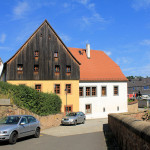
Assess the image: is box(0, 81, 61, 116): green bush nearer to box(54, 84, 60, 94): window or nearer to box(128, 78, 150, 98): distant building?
box(54, 84, 60, 94): window

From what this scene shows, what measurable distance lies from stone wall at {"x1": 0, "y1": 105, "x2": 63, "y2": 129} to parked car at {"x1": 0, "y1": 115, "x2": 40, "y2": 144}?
468 centimetres

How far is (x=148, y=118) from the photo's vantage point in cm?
2356

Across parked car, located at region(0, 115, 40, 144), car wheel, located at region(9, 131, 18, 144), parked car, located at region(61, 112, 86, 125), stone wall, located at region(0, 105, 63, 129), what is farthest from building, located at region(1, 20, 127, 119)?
car wheel, located at region(9, 131, 18, 144)

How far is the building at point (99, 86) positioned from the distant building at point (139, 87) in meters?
41.5

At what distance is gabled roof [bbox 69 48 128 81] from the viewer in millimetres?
38250

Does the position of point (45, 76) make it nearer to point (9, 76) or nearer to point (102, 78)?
point (9, 76)

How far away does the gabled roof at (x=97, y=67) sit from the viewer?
125ft

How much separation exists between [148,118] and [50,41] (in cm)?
1779

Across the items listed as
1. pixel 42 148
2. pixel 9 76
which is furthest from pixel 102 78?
pixel 42 148

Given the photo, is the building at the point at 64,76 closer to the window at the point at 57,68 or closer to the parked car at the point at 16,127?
the window at the point at 57,68

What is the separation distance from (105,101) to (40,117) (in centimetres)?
1823

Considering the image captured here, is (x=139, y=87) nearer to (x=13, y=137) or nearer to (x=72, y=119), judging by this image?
(x=72, y=119)

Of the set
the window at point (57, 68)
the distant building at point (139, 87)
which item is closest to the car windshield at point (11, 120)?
the window at point (57, 68)

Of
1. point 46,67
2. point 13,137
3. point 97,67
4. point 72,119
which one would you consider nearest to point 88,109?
point 97,67
